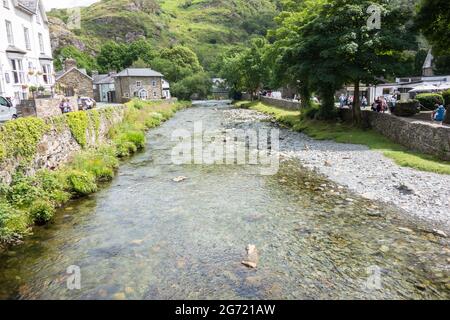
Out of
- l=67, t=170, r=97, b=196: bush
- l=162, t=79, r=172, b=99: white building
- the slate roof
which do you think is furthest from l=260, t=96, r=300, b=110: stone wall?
l=67, t=170, r=97, b=196: bush

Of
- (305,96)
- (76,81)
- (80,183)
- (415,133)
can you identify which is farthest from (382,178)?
(76,81)

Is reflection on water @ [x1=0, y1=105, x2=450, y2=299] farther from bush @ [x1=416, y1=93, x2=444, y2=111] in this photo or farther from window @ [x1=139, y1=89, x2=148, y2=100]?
window @ [x1=139, y1=89, x2=148, y2=100]

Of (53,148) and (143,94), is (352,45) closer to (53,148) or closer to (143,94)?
(53,148)

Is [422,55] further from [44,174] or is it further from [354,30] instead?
[44,174]

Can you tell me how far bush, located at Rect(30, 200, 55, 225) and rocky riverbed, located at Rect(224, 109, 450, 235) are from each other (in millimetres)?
12196

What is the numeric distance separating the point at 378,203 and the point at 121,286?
9.78 metres

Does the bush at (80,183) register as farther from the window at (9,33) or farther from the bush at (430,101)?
the bush at (430,101)

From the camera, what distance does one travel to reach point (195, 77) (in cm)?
9019

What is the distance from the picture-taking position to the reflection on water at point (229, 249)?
27.2 feet

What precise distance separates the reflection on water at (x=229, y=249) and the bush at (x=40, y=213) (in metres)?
0.42

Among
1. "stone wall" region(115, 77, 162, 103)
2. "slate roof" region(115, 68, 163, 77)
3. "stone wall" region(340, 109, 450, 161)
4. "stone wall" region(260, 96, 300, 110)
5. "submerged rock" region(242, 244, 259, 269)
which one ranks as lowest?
"submerged rock" region(242, 244, 259, 269)

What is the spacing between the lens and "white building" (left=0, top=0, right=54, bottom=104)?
103 feet

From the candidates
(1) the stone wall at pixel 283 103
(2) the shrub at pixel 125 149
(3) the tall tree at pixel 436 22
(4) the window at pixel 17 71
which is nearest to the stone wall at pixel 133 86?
(1) the stone wall at pixel 283 103

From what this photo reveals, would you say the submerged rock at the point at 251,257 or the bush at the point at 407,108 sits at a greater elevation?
the bush at the point at 407,108
